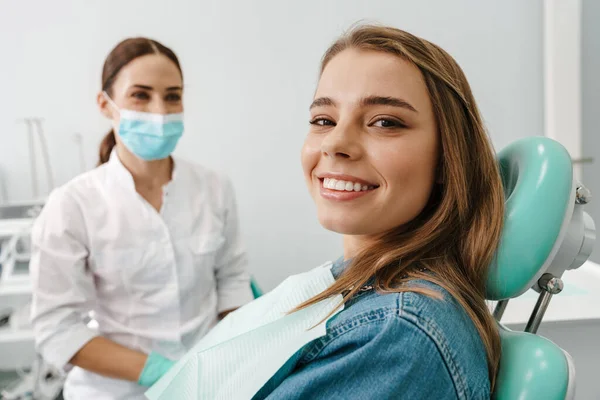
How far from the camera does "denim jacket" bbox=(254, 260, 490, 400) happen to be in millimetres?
578

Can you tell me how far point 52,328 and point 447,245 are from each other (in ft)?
3.29

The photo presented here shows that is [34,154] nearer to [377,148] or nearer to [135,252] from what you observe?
[135,252]

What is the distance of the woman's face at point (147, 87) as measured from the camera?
1452 millimetres

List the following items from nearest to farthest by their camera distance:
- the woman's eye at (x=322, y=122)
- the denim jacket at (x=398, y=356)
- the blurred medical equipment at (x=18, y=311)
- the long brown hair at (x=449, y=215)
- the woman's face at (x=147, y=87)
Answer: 1. the denim jacket at (x=398, y=356)
2. the long brown hair at (x=449, y=215)
3. the woman's eye at (x=322, y=122)
4. the woman's face at (x=147, y=87)
5. the blurred medical equipment at (x=18, y=311)

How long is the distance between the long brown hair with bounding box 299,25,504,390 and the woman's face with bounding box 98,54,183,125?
0.80 m

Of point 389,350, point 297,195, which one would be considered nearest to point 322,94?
point 389,350

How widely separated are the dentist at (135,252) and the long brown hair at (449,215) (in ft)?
2.50

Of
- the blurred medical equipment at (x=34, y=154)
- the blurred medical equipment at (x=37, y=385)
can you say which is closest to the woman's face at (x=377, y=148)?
the blurred medical equipment at (x=37, y=385)

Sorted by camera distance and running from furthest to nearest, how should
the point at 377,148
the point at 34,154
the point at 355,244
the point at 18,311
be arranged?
the point at 34,154, the point at 18,311, the point at 355,244, the point at 377,148

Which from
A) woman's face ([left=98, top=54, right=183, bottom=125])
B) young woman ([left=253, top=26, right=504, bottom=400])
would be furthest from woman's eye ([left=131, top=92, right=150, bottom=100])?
young woman ([left=253, top=26, right=504, bottom=400])

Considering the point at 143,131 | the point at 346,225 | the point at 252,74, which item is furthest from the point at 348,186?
the point at 252,74

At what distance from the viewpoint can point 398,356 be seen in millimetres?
581

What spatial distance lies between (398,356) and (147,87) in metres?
1.17

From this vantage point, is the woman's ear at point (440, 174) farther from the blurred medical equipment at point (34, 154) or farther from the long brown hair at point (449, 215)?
the blurred medical equipment at point (34, 154)
